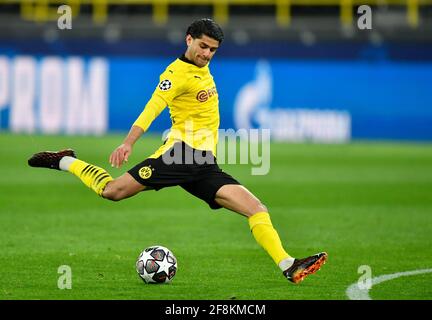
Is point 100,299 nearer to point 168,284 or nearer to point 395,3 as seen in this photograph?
point 168,284

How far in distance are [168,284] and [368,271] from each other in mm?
1929

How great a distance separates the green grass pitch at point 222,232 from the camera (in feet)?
28.4

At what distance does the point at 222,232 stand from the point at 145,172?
3.67m

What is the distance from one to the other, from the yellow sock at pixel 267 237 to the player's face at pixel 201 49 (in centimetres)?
A: 139

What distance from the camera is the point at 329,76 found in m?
26.1

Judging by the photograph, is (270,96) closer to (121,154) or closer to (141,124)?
(141,124)

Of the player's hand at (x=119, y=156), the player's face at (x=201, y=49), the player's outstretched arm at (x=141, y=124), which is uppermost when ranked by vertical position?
the player's face at (x=201, y=49)

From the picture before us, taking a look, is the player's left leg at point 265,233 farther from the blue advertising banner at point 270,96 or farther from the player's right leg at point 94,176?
the blue advertising banner at point 270,96

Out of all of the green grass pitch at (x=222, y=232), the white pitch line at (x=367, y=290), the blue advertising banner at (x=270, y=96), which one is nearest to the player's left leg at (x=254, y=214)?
the green grass pitch at (x=222, y=232)

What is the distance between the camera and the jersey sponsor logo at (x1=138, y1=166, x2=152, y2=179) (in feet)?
29.2

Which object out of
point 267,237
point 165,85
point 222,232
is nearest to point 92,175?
point 165,85

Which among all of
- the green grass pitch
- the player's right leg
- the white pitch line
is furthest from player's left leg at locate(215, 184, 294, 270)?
the player's right leg

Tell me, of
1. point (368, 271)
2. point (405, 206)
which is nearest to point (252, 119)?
point (405, 206)

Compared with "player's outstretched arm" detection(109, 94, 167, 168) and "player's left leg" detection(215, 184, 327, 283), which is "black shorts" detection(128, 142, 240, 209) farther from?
"player's outstretched arm" detection(109, 94, 167, 168)
